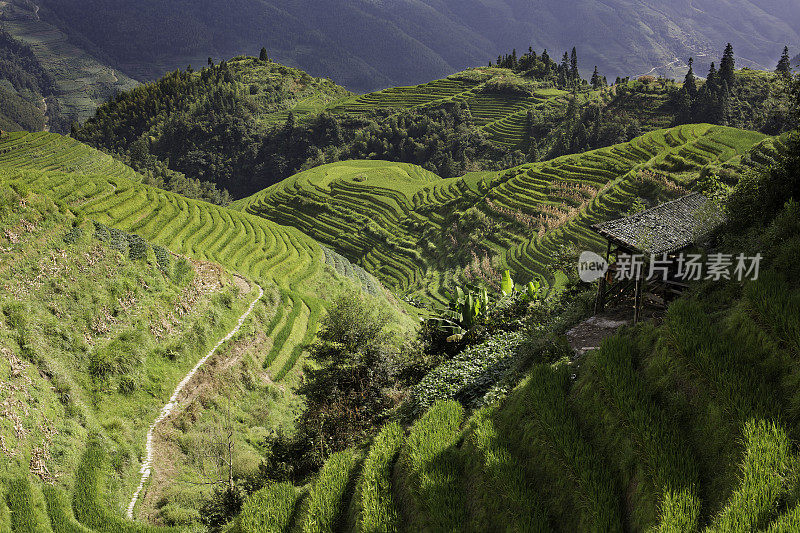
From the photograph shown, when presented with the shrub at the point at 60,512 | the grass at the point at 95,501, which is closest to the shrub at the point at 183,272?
the grass at the point at 95,501

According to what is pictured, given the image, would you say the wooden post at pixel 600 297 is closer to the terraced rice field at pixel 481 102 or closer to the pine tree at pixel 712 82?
Result: the pine tree at pixel 712 82

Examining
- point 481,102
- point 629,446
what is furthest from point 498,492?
point 481,102

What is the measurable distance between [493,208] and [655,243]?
34895 millimetres

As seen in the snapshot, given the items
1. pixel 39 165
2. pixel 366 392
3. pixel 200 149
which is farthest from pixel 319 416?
pixel 200 149

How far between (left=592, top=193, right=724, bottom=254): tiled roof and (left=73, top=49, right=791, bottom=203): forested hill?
61.1m

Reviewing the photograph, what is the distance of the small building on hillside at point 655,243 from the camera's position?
10055 millimetres

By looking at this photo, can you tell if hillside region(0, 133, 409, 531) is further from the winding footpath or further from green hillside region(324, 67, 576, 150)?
green hillside region(324, 67, 576, 150)

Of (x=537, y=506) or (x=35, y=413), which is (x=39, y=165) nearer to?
(x=35, y=413)

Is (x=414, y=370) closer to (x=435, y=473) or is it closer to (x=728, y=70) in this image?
(x=435, y=473)

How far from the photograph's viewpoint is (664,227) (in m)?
10.8

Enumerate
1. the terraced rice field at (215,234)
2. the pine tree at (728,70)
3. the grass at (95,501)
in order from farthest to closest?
1. the pine tree at (728,70)
2. the terraced rice field at (215,234)
3. the grass at (95,501)

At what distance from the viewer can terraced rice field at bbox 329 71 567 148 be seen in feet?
294

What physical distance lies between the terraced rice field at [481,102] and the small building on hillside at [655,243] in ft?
255

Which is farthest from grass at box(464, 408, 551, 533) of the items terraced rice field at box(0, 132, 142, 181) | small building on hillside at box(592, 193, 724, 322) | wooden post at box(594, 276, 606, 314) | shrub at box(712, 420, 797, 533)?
terraced rice field at box(0, 132, 142, 181)
